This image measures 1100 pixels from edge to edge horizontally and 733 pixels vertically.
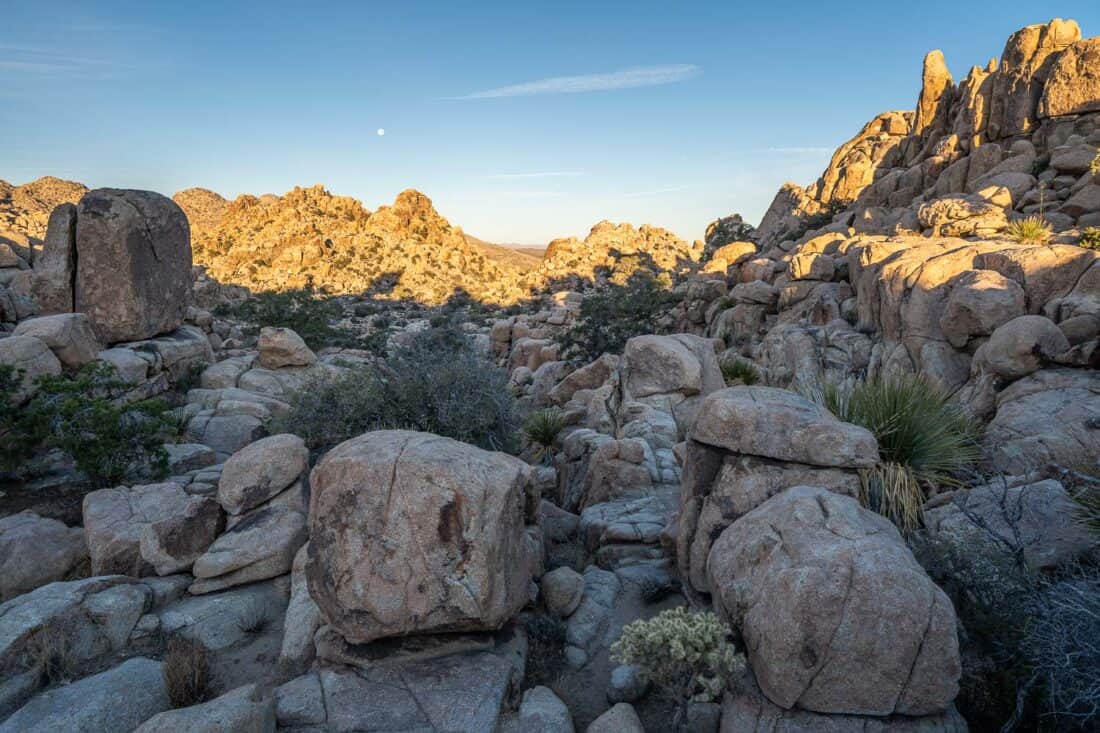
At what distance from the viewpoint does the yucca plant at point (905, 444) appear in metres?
6.02

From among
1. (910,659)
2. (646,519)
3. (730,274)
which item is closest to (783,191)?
(730,274)

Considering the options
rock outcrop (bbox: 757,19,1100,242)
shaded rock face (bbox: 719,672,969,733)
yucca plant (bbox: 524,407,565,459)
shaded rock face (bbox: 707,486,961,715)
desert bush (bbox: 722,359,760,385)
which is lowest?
yucca plant (bbox: 524,407,565,459)

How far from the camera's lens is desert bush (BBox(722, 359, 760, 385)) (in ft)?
47.0

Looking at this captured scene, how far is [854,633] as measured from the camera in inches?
153

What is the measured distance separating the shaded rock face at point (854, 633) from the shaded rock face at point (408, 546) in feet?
7.17

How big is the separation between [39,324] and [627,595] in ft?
42.0

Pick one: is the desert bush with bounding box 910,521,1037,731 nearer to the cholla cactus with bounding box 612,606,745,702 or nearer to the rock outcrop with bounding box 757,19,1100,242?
the cholla cactus with bounding box 612,606,745,702

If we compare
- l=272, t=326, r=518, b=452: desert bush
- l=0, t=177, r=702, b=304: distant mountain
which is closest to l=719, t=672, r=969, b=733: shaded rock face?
l=272, t=326, r=518, b=452: desert bush

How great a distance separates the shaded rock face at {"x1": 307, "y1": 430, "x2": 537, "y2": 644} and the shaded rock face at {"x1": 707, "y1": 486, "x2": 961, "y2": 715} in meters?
2.18

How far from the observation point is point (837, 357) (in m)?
14.6

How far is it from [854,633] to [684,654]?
115 centimetres

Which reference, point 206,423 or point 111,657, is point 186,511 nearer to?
point 111,657

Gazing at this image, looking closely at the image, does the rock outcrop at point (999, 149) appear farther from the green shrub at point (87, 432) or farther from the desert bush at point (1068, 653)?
the green shrub at point (87, 432)

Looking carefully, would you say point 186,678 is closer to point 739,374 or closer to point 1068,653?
point 1068,653
